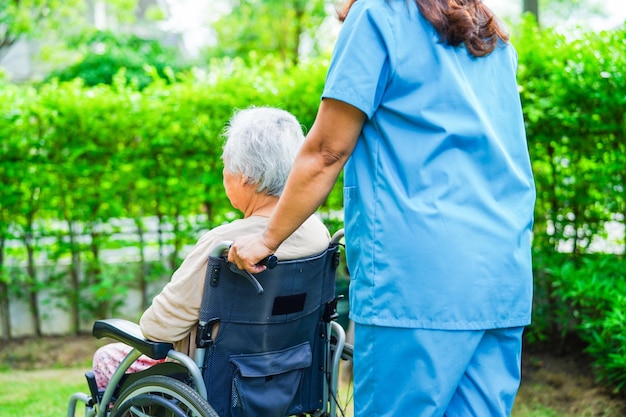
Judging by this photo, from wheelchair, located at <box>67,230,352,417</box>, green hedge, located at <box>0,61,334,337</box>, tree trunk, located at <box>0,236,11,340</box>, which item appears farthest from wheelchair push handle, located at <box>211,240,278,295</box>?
tree trunk, located at <box>0,236,11,340</box>

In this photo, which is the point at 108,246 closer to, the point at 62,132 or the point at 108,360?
the point at 62,132

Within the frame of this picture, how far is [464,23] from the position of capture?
1.73 metres

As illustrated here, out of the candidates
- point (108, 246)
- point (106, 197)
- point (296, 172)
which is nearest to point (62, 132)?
point (106, 197)

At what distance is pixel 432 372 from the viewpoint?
1712 mm

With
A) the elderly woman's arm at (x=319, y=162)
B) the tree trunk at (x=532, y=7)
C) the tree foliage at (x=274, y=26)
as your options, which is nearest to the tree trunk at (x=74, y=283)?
the elderly woman's arm at (x=319, y=162)

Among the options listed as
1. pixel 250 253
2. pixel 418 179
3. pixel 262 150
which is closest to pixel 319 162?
pixel 418 179

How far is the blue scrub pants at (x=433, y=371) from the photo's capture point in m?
1.71

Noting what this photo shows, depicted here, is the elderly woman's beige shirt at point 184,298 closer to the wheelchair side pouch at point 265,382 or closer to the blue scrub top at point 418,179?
the wheelchair side pouch at point 265,382

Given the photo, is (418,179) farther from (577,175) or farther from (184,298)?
(577,175)

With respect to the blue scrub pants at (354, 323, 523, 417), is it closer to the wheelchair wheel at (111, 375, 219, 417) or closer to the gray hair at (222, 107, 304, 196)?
the wheelchair wheel at (111, 375, 219, 417)

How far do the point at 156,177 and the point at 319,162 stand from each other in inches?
144

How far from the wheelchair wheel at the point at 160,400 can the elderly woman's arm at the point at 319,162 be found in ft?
1.81

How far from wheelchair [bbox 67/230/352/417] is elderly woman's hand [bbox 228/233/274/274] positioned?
0.11m

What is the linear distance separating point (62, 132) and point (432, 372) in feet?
13.2
